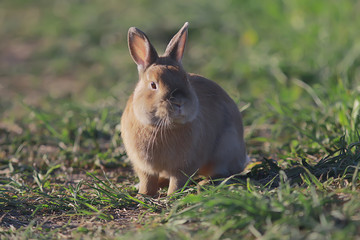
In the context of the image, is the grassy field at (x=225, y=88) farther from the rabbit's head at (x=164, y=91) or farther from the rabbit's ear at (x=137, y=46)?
the rabbit's ear at (x=137, y=46)

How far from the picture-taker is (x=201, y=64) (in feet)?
26.6

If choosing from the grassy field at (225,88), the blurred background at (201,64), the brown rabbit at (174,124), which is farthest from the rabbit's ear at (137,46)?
the blurred background at (201,64)

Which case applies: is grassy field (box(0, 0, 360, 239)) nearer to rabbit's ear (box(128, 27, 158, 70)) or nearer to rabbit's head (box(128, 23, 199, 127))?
rabbit's head (box(128, 23, 199, 127))

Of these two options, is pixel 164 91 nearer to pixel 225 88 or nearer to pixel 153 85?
pixel 153 85

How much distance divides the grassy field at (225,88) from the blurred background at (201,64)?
0.9 inches

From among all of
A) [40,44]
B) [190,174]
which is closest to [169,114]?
[190,174]

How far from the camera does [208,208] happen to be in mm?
3162

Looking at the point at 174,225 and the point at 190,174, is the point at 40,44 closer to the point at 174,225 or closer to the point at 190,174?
the point at 190,174

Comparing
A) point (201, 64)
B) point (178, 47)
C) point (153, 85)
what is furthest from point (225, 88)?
point (153, 85)

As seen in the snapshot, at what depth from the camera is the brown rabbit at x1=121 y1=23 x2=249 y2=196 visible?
3717 mm

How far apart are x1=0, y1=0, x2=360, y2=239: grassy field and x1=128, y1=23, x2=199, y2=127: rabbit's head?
481mm

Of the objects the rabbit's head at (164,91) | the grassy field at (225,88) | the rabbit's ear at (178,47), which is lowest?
the grassy field at (225,88)

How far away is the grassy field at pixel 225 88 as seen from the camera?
10.4ft

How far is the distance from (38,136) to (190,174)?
84.4 inches
